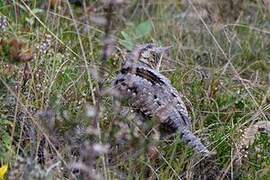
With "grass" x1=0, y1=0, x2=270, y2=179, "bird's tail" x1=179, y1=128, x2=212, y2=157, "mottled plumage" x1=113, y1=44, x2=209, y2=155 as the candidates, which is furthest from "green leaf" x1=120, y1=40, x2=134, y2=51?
"bird's tail" x1=179, y1=128, x2=212, y2=157

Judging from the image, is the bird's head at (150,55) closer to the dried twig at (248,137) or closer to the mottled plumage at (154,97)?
the mottled plumage at (154,97)

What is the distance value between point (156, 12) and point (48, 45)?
1847 millimetres

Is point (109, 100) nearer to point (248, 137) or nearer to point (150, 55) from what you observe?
point (150, 55)

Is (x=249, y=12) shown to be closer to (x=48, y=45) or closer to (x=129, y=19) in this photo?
(x=129, y=19)

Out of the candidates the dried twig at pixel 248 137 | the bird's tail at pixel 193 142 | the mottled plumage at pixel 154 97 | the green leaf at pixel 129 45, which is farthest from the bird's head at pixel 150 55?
the green leaf at pixel 129 45

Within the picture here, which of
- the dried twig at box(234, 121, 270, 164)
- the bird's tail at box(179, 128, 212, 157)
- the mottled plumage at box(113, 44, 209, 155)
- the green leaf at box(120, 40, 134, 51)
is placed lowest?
the dried twig at box(234, 121, 270, 164)

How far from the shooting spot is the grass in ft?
9.14

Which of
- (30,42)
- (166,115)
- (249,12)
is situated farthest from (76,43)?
(249,12)

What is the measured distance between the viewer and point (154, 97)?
3.42 m

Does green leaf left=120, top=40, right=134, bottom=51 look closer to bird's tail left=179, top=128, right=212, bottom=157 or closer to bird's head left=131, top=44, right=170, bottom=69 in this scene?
bird's tail left=179, top=128, right=212, bottom=157

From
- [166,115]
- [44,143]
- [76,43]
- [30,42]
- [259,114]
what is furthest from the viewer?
[76,43]

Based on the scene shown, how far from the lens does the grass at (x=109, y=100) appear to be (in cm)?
279

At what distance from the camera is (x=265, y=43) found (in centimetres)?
503

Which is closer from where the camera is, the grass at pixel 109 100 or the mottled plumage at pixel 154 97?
the grass at pixel 109 100
